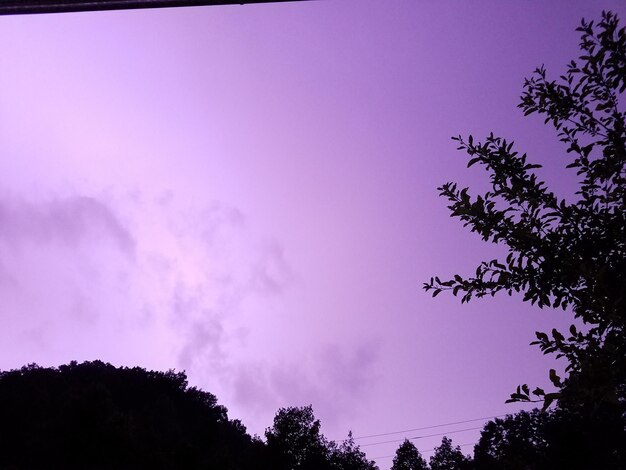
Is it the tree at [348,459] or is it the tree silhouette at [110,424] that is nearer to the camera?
the tree silhouette at [110,424]

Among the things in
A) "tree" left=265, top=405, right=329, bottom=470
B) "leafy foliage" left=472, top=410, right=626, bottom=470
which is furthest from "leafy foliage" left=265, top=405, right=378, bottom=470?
"leafy foliage" left=472, top=410, right=626, bottom=470

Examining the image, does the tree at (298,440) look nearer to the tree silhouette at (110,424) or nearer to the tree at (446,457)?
the tree silhouette at (110,424)

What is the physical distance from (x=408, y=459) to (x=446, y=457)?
39.9ft

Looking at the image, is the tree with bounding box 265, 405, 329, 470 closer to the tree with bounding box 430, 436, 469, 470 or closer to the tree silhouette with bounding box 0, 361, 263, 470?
the tree silhouette with bounding box 0, 361, 263, 470

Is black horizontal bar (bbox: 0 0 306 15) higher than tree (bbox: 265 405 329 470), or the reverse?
tree (bbox: 265 405 329 470)

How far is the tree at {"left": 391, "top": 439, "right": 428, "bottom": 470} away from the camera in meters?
65.4

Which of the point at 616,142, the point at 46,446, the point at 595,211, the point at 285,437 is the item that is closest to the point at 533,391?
the point at 595,211

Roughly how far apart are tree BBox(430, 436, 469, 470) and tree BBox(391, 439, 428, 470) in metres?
2.54

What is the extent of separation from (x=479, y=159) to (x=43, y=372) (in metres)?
80.7

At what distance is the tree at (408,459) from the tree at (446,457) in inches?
100

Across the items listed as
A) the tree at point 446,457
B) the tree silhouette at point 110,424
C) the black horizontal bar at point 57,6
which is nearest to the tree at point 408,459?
the tree at point 446,457

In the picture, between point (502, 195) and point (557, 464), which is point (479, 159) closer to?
point (502, 195)

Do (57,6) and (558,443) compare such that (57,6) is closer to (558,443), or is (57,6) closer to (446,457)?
(558,443)

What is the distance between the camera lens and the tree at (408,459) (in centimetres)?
6544
